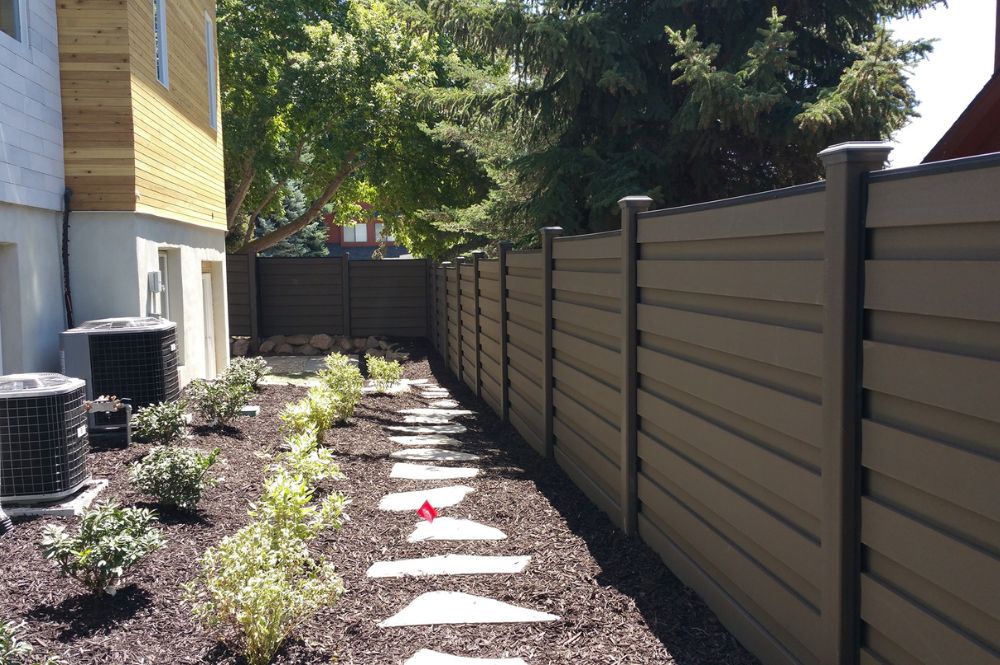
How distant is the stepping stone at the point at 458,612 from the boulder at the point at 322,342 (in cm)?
1321

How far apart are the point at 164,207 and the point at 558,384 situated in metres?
4.53

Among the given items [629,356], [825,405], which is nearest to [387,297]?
[629,356]

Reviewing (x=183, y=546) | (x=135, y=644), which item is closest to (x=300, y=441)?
(x=183, y=546)

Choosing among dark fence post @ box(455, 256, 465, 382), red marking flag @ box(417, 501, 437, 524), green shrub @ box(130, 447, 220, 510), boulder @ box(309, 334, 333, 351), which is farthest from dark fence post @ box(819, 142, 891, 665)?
boulder @ box(309, 334, 333, 351)

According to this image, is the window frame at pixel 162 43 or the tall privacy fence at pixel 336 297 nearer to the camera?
the window frame at pixel 162 43

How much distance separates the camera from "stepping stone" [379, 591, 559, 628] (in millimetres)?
3645

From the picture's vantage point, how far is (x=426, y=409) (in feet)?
31.7

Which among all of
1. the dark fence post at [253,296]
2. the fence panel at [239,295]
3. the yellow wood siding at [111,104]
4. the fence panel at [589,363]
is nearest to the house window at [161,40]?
the yellow wood siding at [111,104]

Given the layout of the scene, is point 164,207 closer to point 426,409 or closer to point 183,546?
point 426,409

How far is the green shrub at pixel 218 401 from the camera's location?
7.43 meters

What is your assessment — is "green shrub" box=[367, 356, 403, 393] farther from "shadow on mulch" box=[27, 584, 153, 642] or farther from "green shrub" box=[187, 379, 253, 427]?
"shadow on mulch" box=[27, 584, 153, 642]

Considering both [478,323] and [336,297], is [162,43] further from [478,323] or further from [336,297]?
[336,297]

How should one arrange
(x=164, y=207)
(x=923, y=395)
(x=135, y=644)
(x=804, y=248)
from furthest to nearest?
(x=164, y=207), (x=135, y=644), (x=804, y=248), (x=923, y=395)

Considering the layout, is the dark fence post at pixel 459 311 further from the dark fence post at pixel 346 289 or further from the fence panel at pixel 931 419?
the fence panel at pixel 931 419
